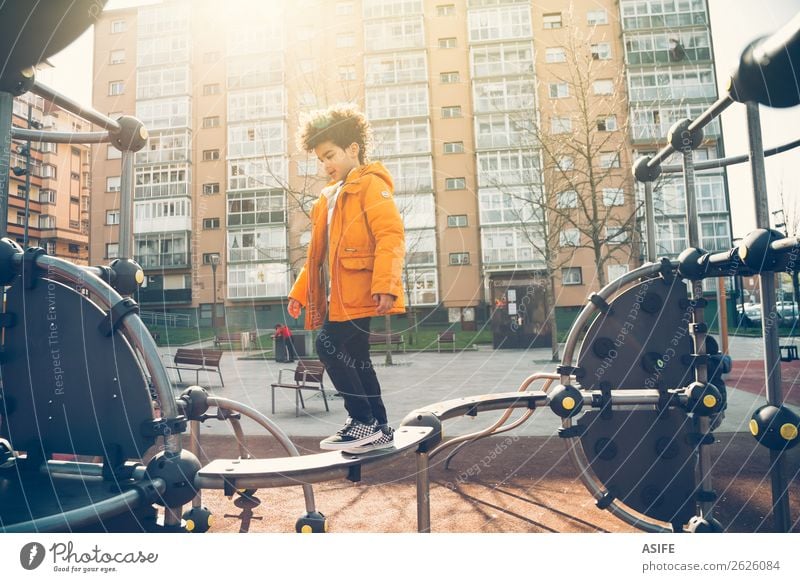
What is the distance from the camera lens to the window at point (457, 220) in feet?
9.21

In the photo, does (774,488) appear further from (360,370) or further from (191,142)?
(191,142)

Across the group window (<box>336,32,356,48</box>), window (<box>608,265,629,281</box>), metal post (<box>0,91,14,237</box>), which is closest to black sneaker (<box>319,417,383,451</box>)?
metal post (<box>0,91,14,237</box>)

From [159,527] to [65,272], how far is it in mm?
655

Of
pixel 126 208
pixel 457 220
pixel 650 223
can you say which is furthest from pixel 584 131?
pixel 126 208

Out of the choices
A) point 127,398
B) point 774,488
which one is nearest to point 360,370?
point 127,398

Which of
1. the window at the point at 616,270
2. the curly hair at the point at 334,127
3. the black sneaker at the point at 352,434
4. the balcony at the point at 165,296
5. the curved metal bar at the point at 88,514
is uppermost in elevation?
the curly hair at the point at 334,127

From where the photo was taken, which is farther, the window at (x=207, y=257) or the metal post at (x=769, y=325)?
the window at (x=207, y=257)

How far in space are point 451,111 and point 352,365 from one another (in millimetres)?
1911

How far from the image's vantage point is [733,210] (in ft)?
4.35

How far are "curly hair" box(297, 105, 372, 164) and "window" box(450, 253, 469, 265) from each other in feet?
6.00

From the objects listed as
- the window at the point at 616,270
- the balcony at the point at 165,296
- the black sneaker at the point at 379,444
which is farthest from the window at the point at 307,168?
the window at the point at 616,270

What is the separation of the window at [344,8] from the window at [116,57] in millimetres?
988

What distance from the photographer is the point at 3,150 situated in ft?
4.34

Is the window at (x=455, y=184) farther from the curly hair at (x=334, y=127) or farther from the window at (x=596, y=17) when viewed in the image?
the curly hair at (x=334, y=127)
